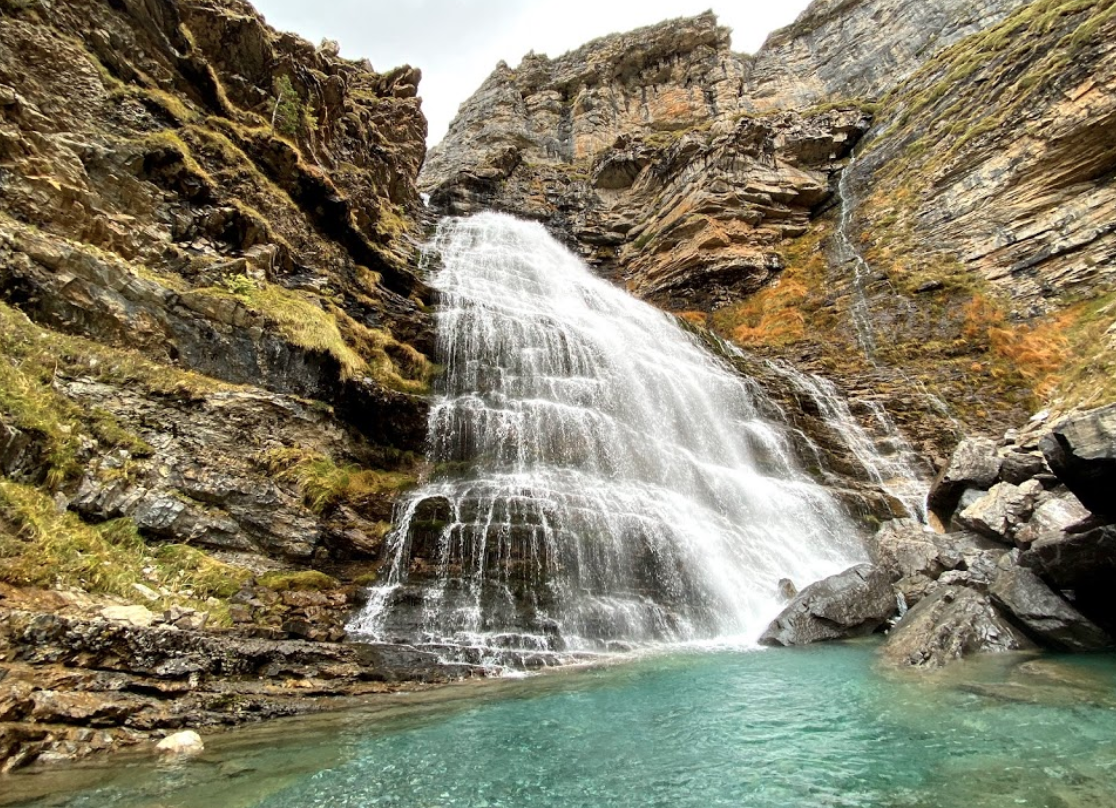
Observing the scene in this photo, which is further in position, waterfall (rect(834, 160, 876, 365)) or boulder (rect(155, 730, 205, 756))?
waterfall (rect(834, 160, 876, 365))

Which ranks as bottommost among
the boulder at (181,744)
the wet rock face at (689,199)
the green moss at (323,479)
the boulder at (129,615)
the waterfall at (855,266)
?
the boulder at (181,744)

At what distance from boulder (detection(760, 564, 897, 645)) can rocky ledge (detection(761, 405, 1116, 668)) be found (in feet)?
0.07

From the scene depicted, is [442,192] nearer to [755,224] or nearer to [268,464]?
[755,224]

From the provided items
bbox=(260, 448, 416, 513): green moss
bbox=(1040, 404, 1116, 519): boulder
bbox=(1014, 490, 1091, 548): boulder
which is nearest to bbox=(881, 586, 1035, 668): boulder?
bbox=(1014, 490, 1091, 548): boulder

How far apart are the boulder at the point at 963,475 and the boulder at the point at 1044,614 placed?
5.44m

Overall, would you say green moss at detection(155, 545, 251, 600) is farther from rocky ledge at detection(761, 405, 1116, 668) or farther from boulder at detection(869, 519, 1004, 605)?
boulder at detection(869, 519, 1004, 605)

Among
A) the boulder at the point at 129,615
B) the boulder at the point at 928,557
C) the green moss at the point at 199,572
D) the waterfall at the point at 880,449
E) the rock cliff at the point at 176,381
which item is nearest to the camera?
the rock cliff at the point at 176,381

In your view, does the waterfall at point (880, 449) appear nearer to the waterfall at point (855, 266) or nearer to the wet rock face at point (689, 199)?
the waterfall at point (855, 266)

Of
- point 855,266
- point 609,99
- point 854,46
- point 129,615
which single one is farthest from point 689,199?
point 129,615

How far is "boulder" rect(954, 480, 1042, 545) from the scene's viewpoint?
1035 centimetres

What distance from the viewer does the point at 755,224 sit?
1224 inches

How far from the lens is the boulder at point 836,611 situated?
9.88 metres

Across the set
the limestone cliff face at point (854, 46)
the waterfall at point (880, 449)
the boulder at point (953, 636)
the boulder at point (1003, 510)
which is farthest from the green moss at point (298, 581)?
the limestone cliff face at point (854, 46)

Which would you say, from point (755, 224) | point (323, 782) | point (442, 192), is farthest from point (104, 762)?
point (442, 192)
